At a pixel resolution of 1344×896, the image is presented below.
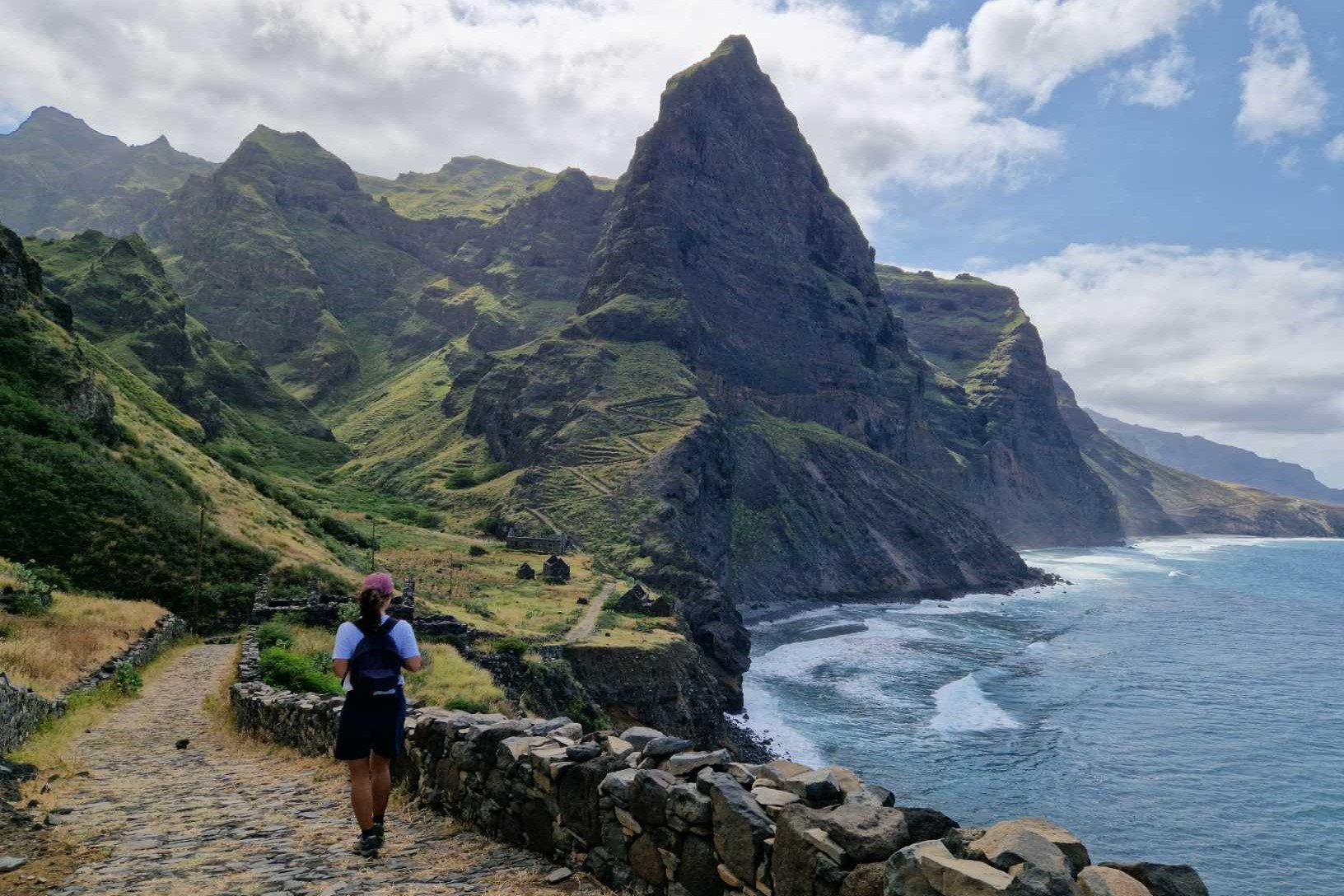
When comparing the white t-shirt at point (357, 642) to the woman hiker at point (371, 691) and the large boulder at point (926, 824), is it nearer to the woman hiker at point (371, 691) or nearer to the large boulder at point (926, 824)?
the woman hiker at point (371, 691)

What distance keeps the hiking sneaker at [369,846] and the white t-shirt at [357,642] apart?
188 centimetres

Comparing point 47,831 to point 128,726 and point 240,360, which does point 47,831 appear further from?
point 240,360

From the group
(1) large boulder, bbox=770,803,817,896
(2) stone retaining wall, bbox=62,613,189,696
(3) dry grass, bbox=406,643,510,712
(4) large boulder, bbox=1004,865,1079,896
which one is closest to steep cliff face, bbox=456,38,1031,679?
(3) dry grass, bbox=406,643,510,712

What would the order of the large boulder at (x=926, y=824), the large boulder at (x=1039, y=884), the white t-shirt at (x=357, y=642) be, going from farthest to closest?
the white t-shirt at (x=357, y=642), the large boulder at (x=926, y=824), the large boulder at (x=1039, y=884)

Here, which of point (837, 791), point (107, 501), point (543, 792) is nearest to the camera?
point (837, 791)

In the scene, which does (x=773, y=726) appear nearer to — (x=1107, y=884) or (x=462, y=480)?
(x=1107, y=884)

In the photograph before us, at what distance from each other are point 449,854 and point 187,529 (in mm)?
39035

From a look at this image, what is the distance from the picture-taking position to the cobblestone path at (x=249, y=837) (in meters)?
8.50

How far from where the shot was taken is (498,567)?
82938 millimetres

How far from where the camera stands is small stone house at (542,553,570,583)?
7981 cm

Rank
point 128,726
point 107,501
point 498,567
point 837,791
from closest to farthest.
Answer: point 837,791, point 128,726, point 107,501, point 498,567

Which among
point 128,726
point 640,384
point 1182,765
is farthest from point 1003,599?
point 128,726

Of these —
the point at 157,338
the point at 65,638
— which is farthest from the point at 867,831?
the point at 157,338

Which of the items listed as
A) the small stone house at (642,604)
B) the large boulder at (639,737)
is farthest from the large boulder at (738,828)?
the small stone house at (642,604)
